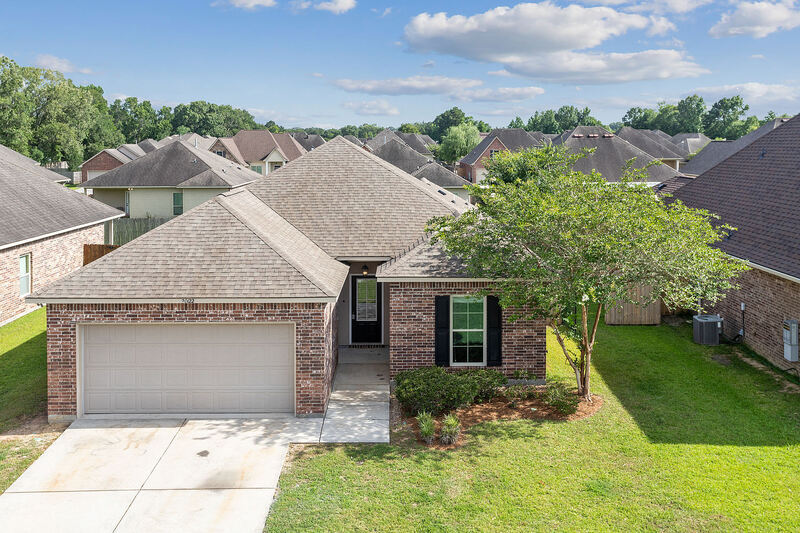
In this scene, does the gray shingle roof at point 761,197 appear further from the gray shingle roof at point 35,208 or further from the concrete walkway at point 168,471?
the gray shingle roof at point 35,208

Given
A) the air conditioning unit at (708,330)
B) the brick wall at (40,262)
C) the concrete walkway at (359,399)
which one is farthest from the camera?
the brick wall at (40,262)

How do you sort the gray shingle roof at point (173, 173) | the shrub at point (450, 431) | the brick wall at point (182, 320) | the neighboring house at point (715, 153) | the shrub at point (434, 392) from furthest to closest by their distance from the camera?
the neighboring house at point (715, 153) → the gray shingle roof at point (173, 173) → the shrub at point (434, 392) → the brick wall at point (182, 320) → the shrub at point (450, 431)

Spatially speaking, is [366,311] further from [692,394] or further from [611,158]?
[611,158]

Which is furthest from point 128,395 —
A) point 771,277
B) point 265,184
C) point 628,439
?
point 771,277

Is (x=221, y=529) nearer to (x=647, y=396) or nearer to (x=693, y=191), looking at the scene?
(x=647, y=396)

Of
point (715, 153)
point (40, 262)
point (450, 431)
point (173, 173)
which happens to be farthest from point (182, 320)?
point (715, 153)

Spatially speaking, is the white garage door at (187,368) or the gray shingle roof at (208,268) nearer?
the gray shingle roof at (208,268)

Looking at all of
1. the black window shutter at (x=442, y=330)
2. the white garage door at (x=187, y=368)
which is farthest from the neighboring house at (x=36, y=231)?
the black window shutter at (x=442, y=330)
